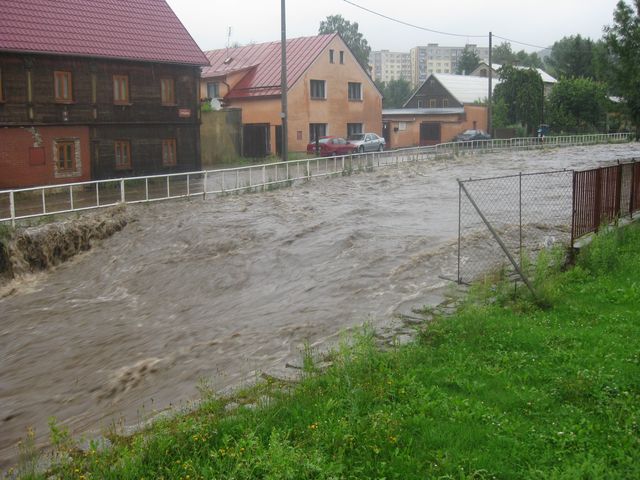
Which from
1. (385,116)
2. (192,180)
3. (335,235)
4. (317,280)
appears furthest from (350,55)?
(317,280)

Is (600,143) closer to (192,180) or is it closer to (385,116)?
(385,116)

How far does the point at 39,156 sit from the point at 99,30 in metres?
6.72

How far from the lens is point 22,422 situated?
372 inches

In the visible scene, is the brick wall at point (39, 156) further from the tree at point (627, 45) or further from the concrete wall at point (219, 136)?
the tree at point (627, 45)

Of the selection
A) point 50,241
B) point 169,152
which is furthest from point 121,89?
point 50,241

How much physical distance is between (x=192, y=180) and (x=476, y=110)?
45.0m

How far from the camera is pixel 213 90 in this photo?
52.1 meters

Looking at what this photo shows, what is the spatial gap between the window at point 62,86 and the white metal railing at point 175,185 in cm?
416

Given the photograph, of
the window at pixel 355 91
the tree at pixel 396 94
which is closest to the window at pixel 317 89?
the window at pixel 355 91

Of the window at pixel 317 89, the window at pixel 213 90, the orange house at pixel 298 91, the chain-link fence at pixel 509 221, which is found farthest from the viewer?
the window at pixel 213 90

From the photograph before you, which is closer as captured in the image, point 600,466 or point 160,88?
point 600,466

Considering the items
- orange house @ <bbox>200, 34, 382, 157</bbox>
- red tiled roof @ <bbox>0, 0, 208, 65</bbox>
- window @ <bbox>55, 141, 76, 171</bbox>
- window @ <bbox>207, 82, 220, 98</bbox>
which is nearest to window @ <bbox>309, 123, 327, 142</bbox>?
orange house @ <bbox>200, 34, 382, 157</bbox>

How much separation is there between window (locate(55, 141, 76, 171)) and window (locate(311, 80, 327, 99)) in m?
22.7

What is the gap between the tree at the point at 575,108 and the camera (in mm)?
69000
